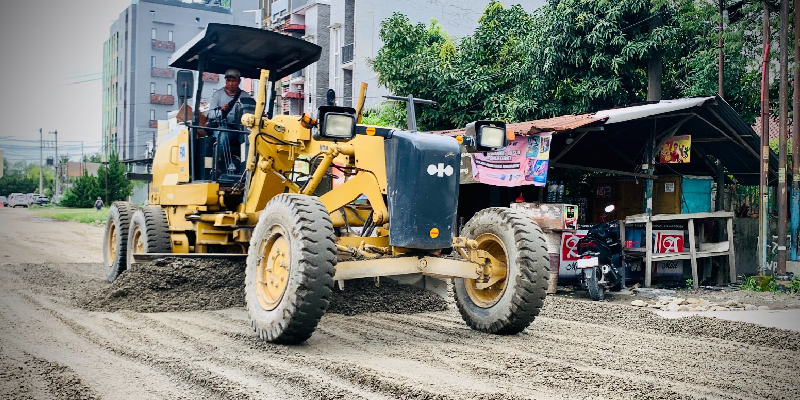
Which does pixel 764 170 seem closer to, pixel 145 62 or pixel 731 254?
pixel 731 254

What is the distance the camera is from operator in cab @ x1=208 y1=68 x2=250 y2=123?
370 inches

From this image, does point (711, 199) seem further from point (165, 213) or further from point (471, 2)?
point (471, 2)

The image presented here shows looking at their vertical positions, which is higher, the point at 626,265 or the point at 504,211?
the point at 504,211

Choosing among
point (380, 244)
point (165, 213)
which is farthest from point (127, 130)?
point (380, 244)

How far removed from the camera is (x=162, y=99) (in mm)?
65125

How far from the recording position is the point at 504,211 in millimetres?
7207

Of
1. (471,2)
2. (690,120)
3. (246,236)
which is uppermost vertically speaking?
(471,2)

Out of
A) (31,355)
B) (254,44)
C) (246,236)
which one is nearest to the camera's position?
(31,355)

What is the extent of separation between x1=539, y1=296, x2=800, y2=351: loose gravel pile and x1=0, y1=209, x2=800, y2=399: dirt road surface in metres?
0.02

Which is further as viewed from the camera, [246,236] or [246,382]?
[246,236]

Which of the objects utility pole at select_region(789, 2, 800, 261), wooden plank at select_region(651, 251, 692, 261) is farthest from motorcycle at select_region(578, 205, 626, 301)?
utility pole at select_region(789, 2, 800, 261)

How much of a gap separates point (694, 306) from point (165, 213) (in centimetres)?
738

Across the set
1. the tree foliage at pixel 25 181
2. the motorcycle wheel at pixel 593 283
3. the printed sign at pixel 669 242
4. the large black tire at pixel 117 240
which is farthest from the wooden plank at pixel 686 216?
the tree foliage at pixel 25 181

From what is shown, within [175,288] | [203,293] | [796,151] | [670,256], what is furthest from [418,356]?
[796,151]
